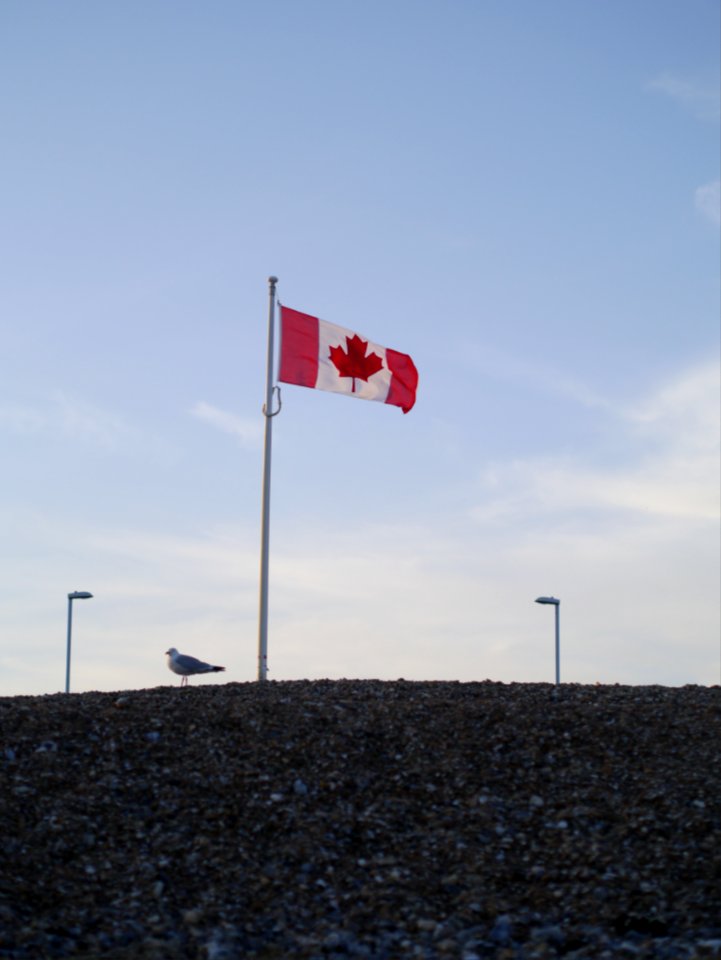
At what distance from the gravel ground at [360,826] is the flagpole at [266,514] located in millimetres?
2810

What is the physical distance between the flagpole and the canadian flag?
232mm

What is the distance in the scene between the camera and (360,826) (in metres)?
12.3

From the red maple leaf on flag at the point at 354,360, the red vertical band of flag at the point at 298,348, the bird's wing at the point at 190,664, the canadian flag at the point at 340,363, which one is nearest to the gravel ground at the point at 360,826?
the bird's wing at the point at 190,664

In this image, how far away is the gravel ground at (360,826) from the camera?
1046 cm

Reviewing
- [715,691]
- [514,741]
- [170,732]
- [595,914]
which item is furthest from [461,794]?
[715,691]

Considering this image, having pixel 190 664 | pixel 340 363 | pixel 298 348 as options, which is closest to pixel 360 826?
pixel 190 664

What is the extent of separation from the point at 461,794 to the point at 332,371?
34.4 feet

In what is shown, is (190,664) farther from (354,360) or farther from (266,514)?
(354,360)

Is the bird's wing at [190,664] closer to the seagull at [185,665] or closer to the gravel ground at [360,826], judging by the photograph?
the seagull at [185,665]

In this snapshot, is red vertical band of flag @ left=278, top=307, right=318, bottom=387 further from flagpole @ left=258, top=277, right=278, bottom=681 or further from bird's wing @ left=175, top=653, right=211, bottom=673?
bird's wing @ left=175, top=653, right=211, bottom=673

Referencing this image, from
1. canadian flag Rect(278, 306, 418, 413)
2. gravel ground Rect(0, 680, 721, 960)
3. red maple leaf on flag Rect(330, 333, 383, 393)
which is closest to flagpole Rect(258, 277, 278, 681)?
canadian flag Rect(278, 306, 418, 413)

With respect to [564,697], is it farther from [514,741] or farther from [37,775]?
[37,775]

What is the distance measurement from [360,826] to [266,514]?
27.4 ft

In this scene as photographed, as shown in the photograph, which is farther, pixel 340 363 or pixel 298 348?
pixel 340 363
